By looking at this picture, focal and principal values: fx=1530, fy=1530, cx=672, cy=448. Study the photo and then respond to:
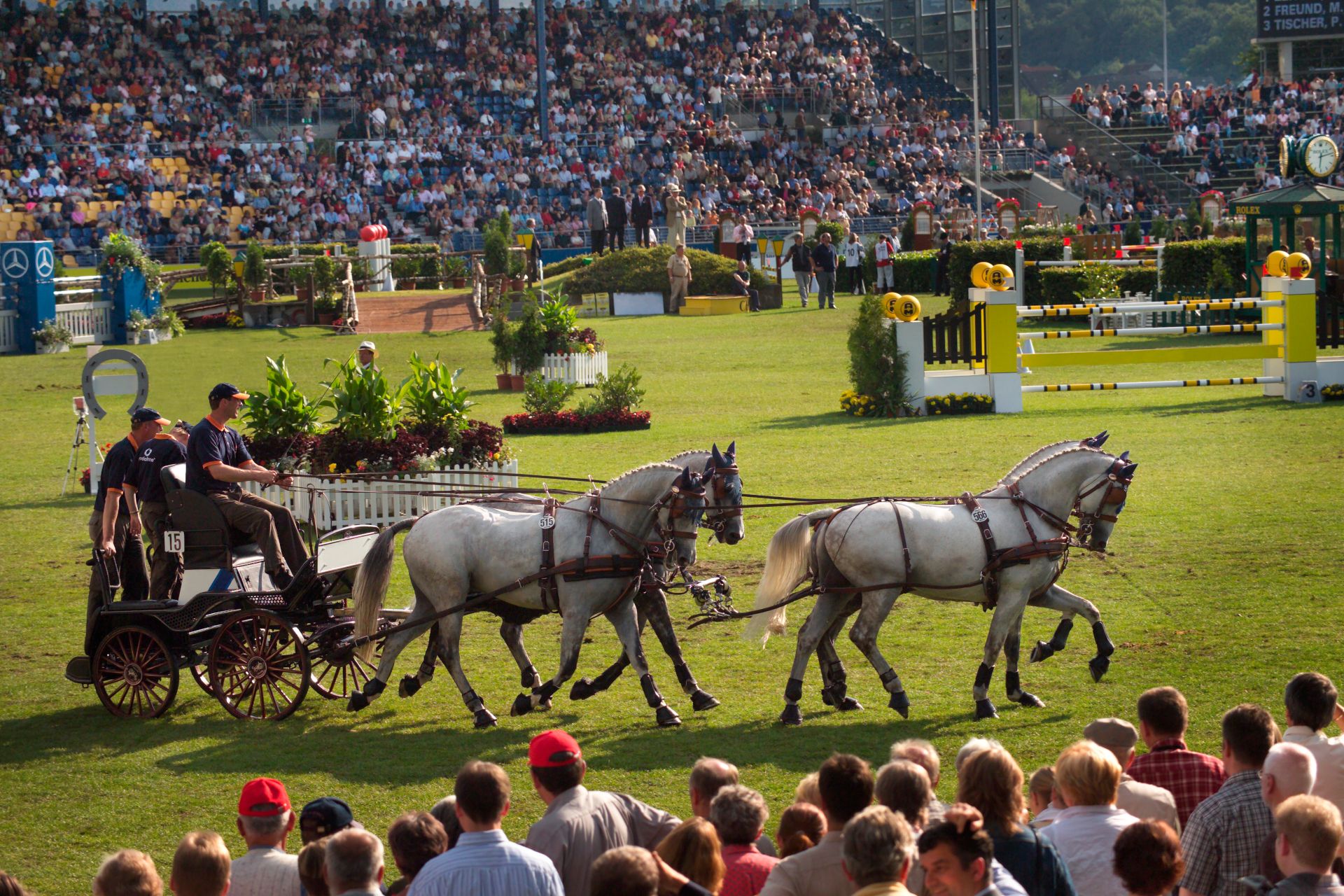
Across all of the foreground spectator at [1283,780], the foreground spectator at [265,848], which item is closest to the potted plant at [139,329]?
the foreground spectator at [265,848]

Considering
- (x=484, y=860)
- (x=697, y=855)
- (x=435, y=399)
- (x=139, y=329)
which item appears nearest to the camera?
Result: (x=697, y=855)

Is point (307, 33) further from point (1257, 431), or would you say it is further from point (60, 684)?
point (60, 684)

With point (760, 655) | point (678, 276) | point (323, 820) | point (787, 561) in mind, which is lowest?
point (760, 655)

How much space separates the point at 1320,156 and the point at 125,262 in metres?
23.4

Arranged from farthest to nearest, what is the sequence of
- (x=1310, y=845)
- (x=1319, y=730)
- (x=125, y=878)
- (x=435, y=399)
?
1. (x=435, y=399)
2. (x=1319, y=730)
3. (x=125, y=878)
4. (x=1310, y=845)

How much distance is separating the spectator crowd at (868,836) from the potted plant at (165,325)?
27.9m

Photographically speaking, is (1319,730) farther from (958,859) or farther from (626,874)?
(626,874)

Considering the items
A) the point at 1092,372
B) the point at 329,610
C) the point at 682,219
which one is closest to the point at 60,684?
the point at 329,610

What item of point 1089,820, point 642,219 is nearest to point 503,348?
point 642,219

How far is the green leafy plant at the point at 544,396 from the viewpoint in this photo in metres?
20.4

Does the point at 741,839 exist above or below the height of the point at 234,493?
below

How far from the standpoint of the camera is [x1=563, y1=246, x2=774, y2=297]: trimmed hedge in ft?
116

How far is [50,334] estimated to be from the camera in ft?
99.6

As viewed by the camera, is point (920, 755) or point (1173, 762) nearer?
point (920, 755)
